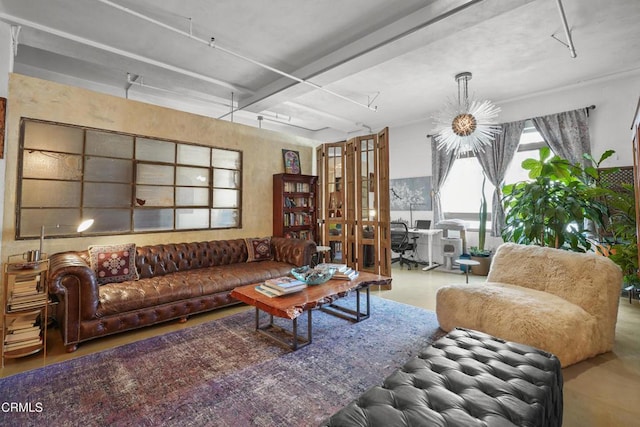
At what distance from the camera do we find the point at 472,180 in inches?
252

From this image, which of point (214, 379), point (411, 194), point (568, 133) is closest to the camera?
point (214, 379)

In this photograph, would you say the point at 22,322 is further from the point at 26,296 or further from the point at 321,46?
the point at 321,46

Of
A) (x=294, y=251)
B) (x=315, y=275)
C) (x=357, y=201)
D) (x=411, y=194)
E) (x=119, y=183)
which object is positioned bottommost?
(x=315, y=275)

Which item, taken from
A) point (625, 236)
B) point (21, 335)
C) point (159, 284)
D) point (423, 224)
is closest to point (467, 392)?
point (159, 284)

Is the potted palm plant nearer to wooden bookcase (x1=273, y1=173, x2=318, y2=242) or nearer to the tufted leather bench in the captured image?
wooden bookcase (x1=273, y1=173, x2=318, y2=242)

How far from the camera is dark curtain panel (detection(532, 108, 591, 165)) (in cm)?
496

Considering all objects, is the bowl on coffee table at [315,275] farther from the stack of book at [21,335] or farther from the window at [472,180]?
the window at [472,180]

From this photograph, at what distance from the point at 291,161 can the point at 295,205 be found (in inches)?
36.3

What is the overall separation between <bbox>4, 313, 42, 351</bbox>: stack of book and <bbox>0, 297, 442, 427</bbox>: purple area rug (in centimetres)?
32

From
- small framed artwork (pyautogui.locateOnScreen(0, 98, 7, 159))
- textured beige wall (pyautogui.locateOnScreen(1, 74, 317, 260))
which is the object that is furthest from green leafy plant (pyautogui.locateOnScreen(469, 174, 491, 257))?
small framed artwork (pyautogui.locateOnScreen(0, 98, 7, 159))

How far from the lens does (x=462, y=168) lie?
257 inches

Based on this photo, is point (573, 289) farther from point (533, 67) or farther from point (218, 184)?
point (218, 184)

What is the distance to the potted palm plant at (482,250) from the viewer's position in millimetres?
5750

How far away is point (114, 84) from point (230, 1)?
327 centimetres
